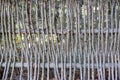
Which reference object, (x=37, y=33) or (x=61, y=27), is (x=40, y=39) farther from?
(x=61, y=27)

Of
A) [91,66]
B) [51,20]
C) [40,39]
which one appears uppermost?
[51,20]

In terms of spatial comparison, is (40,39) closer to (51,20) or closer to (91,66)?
(51,20)

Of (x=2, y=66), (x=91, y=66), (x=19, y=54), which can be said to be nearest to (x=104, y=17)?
(x=91, y=66)

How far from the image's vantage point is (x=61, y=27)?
290 centimetres

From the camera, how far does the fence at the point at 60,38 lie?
9.42ft

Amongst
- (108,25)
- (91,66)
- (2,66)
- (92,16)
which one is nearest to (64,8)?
(92,16)

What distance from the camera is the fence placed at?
287 cm

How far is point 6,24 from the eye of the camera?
117 inches

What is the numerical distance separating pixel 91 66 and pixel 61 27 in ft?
1.71

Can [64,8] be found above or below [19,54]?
above

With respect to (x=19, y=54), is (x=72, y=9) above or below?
above

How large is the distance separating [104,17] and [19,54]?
99cm

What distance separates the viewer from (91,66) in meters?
2.96

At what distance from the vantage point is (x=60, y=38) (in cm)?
294
